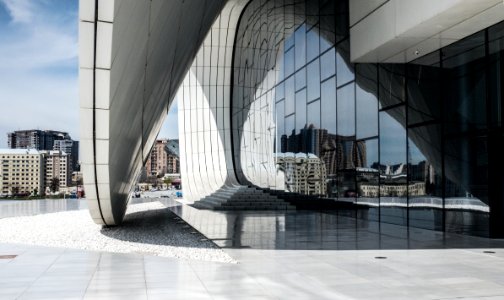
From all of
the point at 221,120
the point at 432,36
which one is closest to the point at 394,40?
the point at 432,36

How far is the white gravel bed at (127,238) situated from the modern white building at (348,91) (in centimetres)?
94

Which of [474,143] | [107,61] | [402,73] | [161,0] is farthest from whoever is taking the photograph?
[402,73]

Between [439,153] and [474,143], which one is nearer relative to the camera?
[474,143]

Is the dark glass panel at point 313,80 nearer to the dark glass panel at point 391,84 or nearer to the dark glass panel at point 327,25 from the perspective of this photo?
the dark glass panel at point 327,25

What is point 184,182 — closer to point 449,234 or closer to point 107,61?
point 449,234

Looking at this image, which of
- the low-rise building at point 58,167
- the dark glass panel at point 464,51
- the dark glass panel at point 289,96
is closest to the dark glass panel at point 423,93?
the dark glass panel at point 464,51

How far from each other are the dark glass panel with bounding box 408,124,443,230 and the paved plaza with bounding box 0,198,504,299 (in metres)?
2.74

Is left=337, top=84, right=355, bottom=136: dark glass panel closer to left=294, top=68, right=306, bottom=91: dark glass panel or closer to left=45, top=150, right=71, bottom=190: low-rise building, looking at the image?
left=294, top=68, right=306, bottom=91: dark glass panel

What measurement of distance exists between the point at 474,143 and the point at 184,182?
29111 mm

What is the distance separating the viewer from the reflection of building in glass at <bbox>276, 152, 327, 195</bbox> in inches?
1056

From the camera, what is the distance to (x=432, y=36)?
16.2 meters

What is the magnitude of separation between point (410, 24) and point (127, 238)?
1086 centimetres

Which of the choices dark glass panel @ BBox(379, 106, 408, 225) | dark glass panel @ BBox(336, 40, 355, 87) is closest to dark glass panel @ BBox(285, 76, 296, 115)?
dark glass panel @ BBox(336, 40, 355, 87)

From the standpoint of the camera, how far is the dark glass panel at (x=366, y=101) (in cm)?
2102
